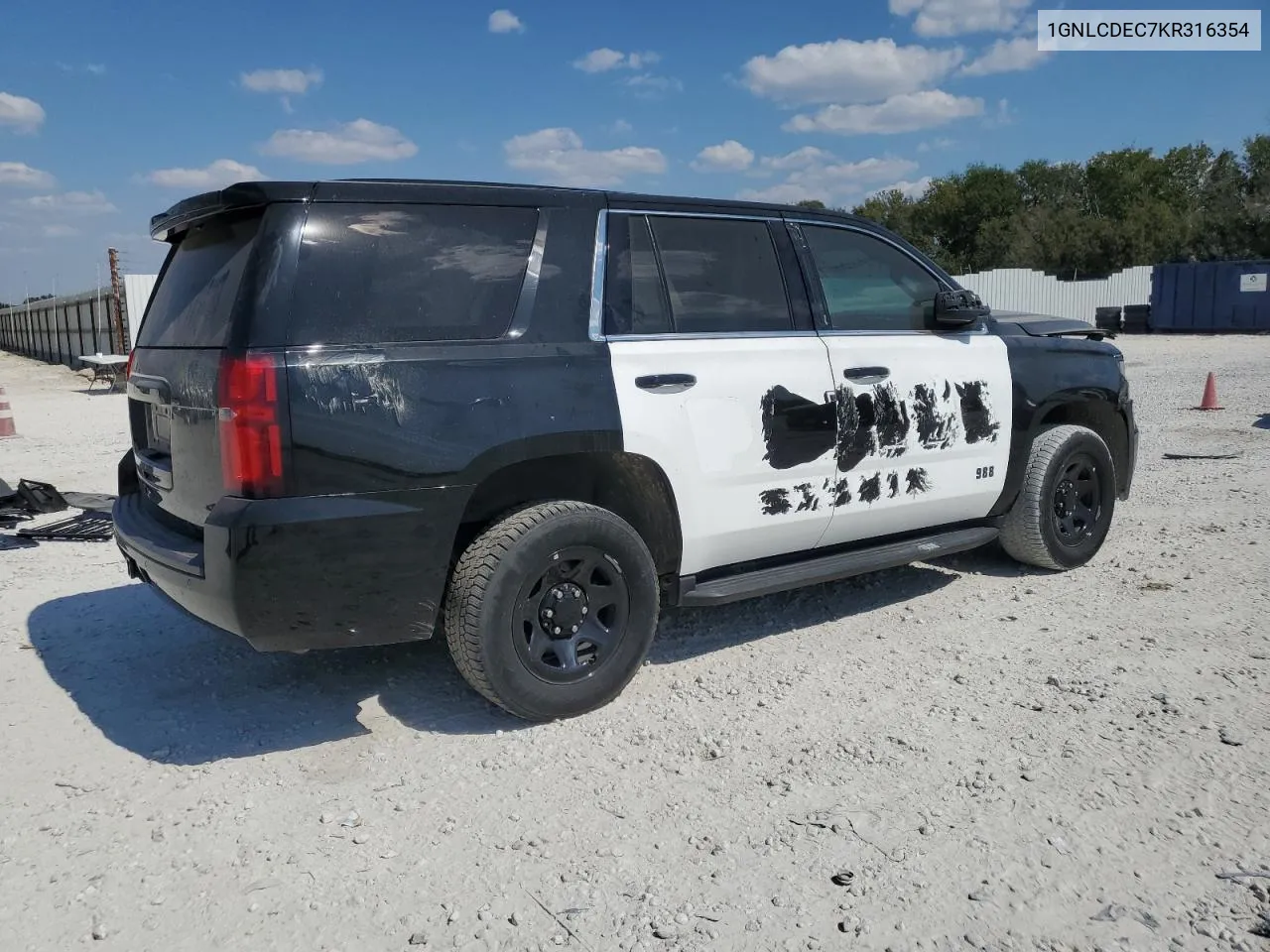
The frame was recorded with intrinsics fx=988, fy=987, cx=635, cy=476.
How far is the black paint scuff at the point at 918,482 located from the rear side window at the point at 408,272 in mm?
2083

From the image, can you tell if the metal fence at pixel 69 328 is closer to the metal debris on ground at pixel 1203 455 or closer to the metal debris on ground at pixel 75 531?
the metal debris on ground at pixel 75 531

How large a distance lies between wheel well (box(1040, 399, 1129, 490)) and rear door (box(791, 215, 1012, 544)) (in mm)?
870

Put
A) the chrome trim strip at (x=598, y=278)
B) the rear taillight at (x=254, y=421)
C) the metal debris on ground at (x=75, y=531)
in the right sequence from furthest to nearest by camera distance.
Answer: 1. the metal debris on ground at (x=75, y=531)
2. the chrome trim strip at (x=598, y=278)
3. the rear taillight at (x=254, y=421)

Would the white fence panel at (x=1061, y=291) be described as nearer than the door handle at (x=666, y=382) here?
No

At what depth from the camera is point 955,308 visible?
15.3ft

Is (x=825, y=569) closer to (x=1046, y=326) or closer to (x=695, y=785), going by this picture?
(x=695, y=785)

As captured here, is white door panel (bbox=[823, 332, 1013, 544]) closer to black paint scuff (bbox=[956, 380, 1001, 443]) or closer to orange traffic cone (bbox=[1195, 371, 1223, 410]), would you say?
black paint scuff (bbox=[956, 380, 1001, 443])

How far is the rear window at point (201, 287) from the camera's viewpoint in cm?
330

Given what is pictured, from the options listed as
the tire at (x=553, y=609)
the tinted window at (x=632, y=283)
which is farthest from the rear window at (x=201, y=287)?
the tinted window at (x=632, y=283)

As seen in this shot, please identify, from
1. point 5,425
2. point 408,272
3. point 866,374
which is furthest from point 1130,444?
point 5,425

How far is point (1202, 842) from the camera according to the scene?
275 centimetres

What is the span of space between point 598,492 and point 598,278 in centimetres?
83

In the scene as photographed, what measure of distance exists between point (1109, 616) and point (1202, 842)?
2.08m

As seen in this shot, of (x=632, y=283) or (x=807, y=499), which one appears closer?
(x=632, y=283)
